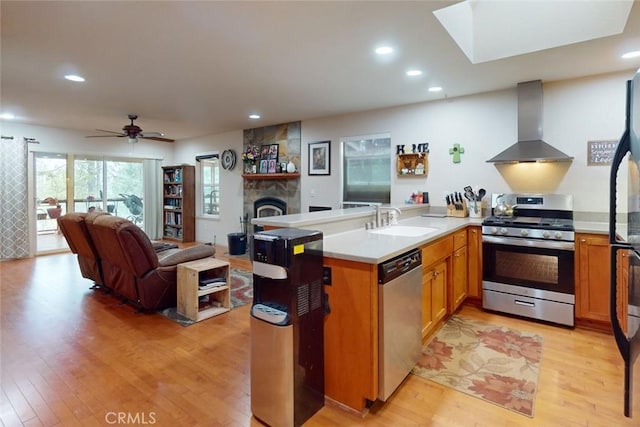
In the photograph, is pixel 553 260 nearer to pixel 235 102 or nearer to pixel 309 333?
pixel 309 333

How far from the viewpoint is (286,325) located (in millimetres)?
1730

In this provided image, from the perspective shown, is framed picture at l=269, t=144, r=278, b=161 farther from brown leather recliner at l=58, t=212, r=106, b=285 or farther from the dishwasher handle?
the dishwasher handle

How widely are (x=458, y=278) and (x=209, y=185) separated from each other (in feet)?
20.7

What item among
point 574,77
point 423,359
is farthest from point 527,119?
point 423,359

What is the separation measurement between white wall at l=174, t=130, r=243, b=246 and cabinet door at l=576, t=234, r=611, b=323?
5.72 metres

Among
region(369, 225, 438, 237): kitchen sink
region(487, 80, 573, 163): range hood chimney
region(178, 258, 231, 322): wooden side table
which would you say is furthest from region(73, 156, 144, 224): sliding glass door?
region(487, 80, 573, 163): range hood chimney

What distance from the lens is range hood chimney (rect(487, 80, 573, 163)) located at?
3.54 meters

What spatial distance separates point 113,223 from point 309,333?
7.97ft

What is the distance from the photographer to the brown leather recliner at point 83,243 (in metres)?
3.83

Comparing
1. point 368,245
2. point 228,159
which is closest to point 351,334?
point 368,245

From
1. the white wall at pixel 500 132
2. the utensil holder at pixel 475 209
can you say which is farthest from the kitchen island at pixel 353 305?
the white wall at pixel 500 132

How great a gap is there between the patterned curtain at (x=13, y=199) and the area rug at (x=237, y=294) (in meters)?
4.35

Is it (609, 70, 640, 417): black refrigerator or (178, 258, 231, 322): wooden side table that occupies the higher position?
(609, 70, 640, 417): black refrigerator

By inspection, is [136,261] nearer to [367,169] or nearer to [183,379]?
[183,379]
